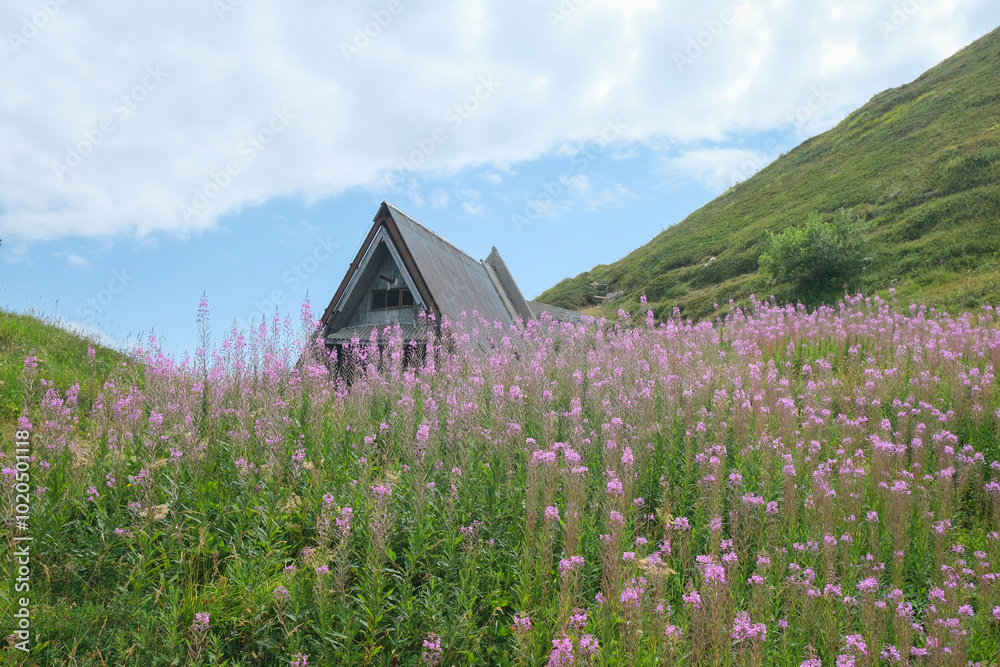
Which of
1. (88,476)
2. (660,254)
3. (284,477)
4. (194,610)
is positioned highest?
(660,254)

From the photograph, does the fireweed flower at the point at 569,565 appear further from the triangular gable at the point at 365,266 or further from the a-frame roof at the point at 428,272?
the triangular gable at the point at 365,266

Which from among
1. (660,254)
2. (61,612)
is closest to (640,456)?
(61,612)

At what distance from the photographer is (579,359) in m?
9.16

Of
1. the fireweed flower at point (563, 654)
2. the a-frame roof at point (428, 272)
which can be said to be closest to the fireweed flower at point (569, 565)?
the fireweed flower at point (563, 654)

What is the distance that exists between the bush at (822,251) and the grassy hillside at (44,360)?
3418 centimetres

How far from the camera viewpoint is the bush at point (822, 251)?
32750 millimetres

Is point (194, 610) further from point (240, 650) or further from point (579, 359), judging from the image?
point (579, 359)

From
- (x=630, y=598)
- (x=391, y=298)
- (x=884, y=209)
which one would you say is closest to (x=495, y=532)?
(x=630, y=598)

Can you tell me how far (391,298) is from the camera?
19312mm

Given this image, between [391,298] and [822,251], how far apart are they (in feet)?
87.7

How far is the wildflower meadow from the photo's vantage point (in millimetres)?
3955

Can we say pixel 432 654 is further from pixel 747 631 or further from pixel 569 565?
pixel 747 631

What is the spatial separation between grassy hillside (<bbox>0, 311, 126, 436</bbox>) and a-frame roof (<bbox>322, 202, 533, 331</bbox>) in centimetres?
694

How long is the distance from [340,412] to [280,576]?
2.56 meters
